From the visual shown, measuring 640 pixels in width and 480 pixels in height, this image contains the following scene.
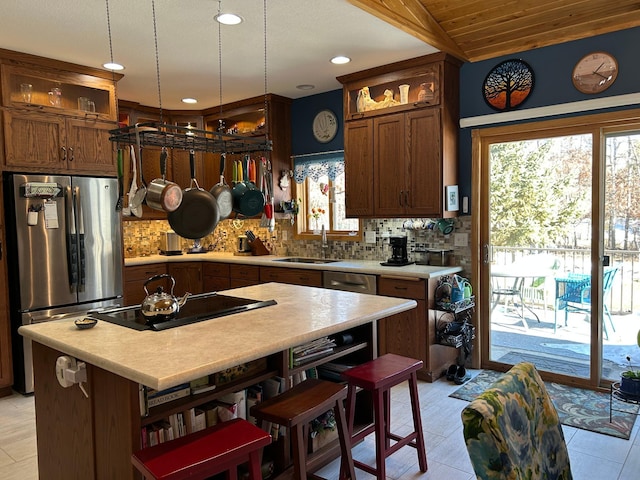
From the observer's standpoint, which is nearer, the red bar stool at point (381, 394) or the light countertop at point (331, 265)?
the red bar stool at point (381, 394)

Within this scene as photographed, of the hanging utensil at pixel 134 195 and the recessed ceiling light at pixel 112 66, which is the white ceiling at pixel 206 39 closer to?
the recessed ceiling light at pixel 112 66

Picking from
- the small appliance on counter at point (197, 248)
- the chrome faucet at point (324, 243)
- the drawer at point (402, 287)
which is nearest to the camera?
the drawer at point (402, 287)

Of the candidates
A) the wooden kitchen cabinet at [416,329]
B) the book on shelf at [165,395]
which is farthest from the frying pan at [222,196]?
the wooden kitchen cabinet at [416,329]

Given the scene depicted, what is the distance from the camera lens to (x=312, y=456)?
8.18 feet

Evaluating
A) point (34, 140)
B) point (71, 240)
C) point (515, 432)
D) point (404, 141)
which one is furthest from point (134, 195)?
point (404, 141)

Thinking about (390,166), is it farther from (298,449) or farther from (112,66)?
(298,449)

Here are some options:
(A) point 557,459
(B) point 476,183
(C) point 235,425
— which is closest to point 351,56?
(B) point 476,183

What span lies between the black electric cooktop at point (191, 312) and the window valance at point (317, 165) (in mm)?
2576

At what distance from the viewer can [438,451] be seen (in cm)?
282

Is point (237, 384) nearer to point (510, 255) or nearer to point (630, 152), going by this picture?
point (510, 255)

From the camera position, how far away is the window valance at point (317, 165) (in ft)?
16.6

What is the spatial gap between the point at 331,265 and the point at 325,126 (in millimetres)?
1646

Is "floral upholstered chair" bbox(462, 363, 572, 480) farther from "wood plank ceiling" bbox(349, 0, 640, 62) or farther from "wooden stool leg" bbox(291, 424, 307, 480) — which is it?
"wood plank ceiling" bbox(349, 0, 640, 62)

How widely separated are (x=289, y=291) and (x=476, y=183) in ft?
6.82
